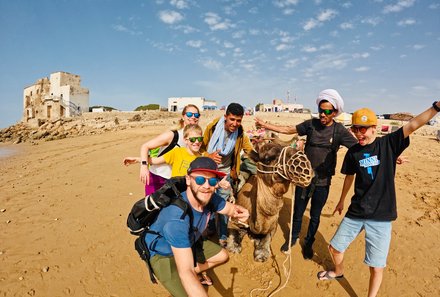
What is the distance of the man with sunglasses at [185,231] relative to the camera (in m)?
2.54

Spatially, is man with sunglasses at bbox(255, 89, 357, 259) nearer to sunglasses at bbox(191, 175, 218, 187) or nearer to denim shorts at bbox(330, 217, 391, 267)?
denim shorts at bbox(330, 217, 391, 267)

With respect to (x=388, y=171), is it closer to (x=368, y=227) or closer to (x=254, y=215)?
(x=368, y=227)

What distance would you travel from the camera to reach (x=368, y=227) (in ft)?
11.0

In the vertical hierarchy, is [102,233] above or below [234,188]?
below

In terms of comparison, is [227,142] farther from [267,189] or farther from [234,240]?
[234,240]

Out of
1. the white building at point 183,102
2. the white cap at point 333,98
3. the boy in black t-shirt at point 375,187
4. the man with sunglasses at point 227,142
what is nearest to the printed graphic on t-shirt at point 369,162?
the boy in black t-shirt at point 375,187

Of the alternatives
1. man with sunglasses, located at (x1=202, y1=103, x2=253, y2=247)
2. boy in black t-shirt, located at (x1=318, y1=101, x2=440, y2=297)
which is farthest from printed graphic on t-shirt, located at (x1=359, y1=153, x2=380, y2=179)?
man with sunglasses, located at (x1=202, y1=103, x2=253, y2=247)

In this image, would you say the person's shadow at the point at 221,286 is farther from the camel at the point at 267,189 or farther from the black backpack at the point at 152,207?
the black backpack at the point at 152,207

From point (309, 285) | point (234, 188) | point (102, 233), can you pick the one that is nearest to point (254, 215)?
point (234, 188)

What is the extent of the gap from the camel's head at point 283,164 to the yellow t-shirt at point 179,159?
105 cm

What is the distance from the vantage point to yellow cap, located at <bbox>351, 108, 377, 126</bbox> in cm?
320

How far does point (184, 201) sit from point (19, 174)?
12478mm

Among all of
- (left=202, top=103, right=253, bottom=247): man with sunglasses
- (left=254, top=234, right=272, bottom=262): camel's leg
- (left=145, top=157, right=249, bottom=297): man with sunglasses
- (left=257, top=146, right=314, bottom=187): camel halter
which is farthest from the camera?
(left=254, top=234, right=272, bottom=262): camel's leg

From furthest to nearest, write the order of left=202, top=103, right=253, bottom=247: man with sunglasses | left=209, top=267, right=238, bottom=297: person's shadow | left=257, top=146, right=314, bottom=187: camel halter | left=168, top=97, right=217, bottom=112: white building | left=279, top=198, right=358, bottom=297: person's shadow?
1. left=168, top=97, right=217, bottom=112: white building
2. left=202, top=103, right=253, bottom=247: man with sunglasses
3. left=279, top=198, right=358, bottom=297: person's shadow
4. left=209, top=267, right=238, bottom=297: person's shadow
5. left=257, top=146, right=314, bottom=187: camel halter
